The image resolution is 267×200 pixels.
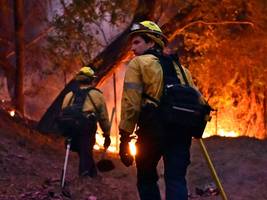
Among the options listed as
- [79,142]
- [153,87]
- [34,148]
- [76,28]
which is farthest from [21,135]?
[153,87]

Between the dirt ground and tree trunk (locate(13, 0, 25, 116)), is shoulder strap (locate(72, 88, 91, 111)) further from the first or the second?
tree trunk (locate(13, 0, 25, 116))

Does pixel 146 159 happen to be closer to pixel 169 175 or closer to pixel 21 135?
pixel 169 175

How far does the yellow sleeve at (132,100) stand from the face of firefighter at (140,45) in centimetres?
28

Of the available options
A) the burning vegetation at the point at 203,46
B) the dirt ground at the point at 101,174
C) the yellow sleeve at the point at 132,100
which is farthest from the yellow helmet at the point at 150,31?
the burning vegetation at the point at 203,46

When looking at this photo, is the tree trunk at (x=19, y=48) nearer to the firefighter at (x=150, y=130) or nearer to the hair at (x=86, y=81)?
the hair at (x=86, y=81)

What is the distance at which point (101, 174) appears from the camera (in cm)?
1185

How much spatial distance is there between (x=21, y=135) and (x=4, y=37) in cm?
917

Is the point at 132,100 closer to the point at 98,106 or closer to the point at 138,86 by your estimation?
the point at 138,86

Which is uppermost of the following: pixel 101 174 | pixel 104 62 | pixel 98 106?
pixel 104 62

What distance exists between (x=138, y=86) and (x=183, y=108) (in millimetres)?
467

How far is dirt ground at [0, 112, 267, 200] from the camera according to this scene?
9.20 metres

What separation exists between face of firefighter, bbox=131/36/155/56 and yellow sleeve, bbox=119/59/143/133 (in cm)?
28

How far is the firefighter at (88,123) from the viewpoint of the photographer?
10.3 m

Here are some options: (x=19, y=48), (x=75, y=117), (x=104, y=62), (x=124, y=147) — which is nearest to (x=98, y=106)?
(x=75, y=117)
